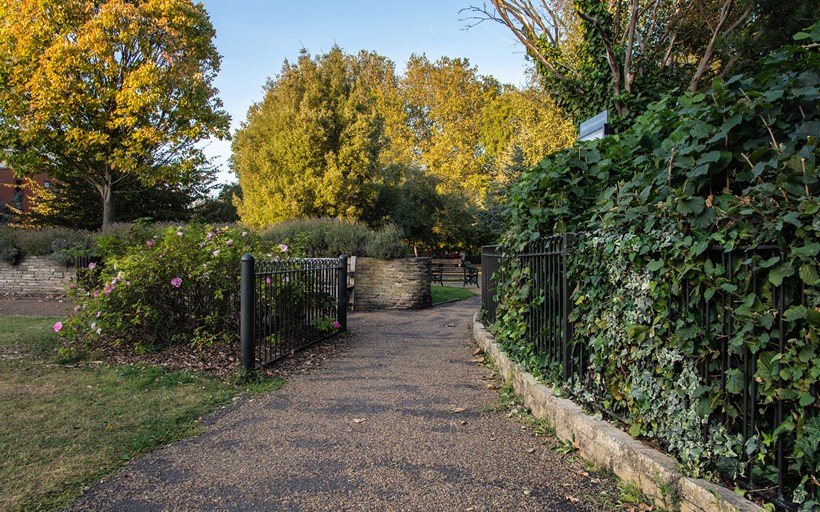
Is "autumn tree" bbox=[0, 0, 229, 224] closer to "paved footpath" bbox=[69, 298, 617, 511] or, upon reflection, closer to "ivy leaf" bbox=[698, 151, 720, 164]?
"paved footpath" bbox=[69, 298, 617, 511]

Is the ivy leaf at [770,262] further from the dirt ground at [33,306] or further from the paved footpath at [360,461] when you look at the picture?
the dirt ground at [33,306]

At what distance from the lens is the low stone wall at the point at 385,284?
1262cm

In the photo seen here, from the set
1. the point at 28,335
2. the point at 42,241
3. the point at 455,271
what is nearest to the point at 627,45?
the point at 28,335

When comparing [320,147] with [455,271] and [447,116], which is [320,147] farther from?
[447,116]

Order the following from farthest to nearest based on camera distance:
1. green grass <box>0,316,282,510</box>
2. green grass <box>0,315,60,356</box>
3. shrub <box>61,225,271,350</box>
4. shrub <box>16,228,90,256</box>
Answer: shrub <box>16,228,90,256</box>, green grass <box>0,315,60,356</box>, shrub <box>61,225,271,350</box>, green grass <box>0,316,282,510</box>

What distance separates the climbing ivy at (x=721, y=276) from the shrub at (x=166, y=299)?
466 cm

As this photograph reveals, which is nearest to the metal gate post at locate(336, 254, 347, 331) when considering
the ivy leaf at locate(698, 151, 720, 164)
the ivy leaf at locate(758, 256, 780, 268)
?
the ivy leaf at locate(698, 151, 720, 164)

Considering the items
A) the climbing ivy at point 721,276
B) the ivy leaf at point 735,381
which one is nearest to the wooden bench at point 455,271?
the climbing ivy at point 721,276

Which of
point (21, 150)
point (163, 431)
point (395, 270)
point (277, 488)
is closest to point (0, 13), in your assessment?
point (21, 150)

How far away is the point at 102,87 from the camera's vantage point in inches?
674

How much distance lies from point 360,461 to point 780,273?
2.59m

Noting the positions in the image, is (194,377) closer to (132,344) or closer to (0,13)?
(132,344)

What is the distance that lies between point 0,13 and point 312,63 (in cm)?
996

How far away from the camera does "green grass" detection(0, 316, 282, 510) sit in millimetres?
2990
